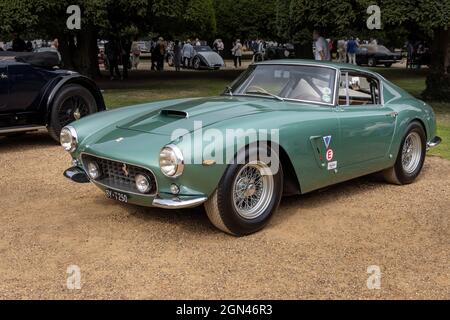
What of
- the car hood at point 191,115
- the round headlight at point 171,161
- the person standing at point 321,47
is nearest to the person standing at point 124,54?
the person standing at point 321,47

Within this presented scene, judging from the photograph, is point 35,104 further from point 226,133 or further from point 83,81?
point 226,133

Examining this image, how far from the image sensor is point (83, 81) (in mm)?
8508

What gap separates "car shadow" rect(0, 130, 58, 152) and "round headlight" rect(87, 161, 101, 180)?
3.93 m

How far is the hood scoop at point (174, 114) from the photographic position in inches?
190

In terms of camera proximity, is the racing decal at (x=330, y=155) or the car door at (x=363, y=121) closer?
the racing decal at (x=330, y=155)

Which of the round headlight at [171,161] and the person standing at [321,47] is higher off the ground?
the person standing at [321,47]

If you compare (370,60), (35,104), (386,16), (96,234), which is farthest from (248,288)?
(370,60)

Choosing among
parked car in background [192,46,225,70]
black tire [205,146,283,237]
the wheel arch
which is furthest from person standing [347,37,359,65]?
black tire [205,146,283,237]

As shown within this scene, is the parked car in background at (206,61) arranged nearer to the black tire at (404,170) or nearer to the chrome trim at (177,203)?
the black tire at (404,170)

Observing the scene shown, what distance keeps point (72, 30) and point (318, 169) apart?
40.8 ft

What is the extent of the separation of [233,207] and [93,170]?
1277mm

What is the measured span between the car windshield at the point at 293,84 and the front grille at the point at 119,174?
1.75 meters

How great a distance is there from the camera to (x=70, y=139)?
5012 mm

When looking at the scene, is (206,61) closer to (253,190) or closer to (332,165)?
(332,165)
